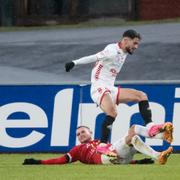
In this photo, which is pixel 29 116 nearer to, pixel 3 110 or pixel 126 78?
pixel 3 110

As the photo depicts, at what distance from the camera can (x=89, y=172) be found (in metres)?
12.9

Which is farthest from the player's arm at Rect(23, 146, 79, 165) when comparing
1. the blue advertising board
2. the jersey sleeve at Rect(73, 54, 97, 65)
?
the blue advertising board

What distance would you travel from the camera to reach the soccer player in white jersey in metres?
15.4

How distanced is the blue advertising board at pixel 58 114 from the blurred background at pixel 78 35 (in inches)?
140

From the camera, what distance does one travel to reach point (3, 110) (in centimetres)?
1742

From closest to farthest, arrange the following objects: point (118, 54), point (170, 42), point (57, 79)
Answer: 1. point (118, 54)
2. point (57, 79)
3. point (170, 42)

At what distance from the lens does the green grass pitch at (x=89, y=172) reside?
12.2 metres

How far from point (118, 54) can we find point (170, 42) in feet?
33.6

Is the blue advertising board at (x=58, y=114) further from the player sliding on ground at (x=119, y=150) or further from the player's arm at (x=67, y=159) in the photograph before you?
the player's arm at (x=67, y=159)

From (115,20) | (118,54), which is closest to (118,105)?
(118,54)

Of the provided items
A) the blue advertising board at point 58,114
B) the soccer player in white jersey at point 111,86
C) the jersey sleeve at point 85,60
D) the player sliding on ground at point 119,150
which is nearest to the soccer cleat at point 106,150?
the player sliding on ground at point 119,150

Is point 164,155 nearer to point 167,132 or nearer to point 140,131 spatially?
point 167,132

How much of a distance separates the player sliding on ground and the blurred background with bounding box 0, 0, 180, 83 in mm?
6898

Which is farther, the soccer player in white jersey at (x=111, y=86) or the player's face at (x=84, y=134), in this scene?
the soccer player in white jersey at (x=111, y=86)
